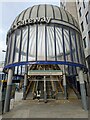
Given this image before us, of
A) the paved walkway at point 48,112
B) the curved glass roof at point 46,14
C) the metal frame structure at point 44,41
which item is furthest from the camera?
the curved glass roof at point 46,14

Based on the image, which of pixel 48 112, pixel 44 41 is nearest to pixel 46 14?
pixel 44 41

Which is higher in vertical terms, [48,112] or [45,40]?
[45,40]

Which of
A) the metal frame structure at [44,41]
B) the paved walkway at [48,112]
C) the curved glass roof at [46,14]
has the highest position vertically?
the curved glass roof at [46,14]

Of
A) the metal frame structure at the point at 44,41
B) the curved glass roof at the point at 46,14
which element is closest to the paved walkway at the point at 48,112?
the metal frame structure at the point at 44,41

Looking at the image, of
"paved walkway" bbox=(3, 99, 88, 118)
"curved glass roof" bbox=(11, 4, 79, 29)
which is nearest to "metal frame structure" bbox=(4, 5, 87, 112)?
"curved glass roof" bbox=(11, 4, 79, 29)

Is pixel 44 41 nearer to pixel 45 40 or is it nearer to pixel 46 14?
pixel 45 40

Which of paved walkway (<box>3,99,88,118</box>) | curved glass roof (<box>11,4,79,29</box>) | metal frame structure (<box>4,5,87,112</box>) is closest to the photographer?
paved walkway (<box>3,99,88,118</box>)

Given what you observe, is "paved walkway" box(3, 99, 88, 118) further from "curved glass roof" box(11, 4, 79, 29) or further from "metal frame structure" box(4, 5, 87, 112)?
"curved glass roof" box(11, 4, 79, 29)

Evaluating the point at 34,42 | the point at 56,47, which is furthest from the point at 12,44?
the point at 56,47

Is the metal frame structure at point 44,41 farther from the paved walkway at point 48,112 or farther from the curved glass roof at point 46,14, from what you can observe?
the paved walkway at point 48,112

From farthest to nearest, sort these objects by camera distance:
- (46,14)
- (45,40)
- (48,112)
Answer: (46,14) → (45,40) → (48,112)

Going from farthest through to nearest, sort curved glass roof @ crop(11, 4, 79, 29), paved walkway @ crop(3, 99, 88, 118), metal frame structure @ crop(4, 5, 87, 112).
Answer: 1. curved glass roof @ crop(11, 4, 79, 29)
2. metal frame structure @ crop(4, 5, 87, 112)
3. paved walkway @ crop(3, 99, 88, 118)

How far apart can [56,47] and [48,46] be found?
96 centimetres

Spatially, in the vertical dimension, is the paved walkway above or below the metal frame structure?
below
